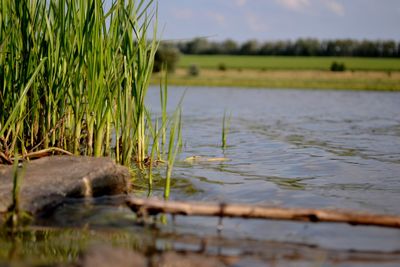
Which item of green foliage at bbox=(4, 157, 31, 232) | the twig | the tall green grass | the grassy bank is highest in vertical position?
the tall green grass

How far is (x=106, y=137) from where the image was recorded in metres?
6.80

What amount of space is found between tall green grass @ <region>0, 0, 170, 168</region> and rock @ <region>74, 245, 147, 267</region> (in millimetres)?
2907

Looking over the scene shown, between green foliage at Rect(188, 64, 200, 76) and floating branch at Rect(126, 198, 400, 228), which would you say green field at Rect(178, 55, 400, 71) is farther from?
floating branch at Rect(126, 198, 400, 228)

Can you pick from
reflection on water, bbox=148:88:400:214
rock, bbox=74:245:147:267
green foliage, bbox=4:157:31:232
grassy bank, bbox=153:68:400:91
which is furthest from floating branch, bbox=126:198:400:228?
grassy bank, bbox=153:68:400:91

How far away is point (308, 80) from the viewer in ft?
151

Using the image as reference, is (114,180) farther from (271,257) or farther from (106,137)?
(271,257)

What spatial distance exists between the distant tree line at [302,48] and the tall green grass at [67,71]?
6526 cm

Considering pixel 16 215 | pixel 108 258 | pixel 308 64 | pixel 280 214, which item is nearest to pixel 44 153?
pixel 16 215

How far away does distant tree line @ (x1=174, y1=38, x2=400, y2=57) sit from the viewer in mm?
78062

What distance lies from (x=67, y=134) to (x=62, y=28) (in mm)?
1381

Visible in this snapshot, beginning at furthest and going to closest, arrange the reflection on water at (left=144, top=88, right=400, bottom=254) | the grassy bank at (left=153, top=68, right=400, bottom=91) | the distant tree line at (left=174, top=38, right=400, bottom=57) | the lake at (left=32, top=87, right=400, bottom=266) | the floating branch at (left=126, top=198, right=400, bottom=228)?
the distant tree line at (left=174, top=38, right=400, bottom=57), the grassy bank at (left=153, top=68, right=400, bottom=91), the reflection on water at (left=144, top=88, right=400, bottom=254), the lake at (left=32, top=87, right=400, bottom=266), the floating branch at (left=126, top=198, right=400, bottom=228)

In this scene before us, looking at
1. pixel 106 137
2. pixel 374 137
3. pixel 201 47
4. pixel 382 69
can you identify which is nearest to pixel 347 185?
pixel 106 137

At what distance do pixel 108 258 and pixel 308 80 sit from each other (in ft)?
145

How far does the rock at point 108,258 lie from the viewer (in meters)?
3.12
